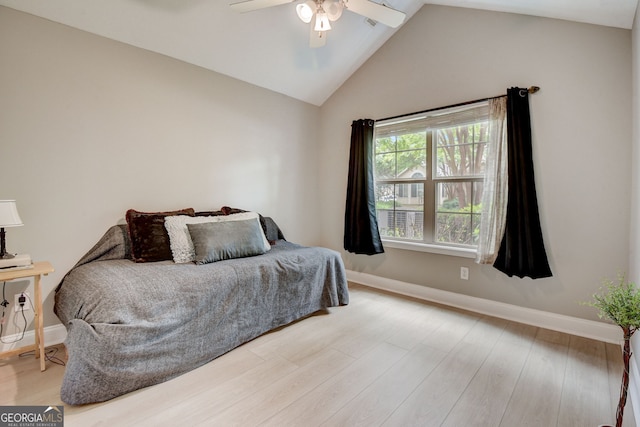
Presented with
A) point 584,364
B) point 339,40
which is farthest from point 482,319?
point 339,40

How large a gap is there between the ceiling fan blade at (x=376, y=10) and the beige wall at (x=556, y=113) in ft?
3.83

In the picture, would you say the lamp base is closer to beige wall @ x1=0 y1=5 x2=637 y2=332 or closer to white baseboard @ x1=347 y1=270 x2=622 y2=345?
beige wall @ x1=0 y1=5 x2=637 y2=332

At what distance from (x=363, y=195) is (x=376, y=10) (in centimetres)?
192

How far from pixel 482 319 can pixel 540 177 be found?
132cm

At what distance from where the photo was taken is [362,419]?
4.86 ft

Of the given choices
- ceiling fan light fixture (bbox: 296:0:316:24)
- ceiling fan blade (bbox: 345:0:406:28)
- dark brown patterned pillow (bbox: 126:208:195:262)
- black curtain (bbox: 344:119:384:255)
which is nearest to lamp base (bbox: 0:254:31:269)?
dark brown patterned pillow (bbox: 126:208:195:262)

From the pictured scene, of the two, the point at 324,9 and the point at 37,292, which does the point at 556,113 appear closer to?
the point at 324,9

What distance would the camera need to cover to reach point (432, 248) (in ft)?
10.3

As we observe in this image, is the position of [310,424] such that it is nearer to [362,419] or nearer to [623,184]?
[362,419]

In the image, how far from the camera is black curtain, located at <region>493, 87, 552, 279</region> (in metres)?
2.45

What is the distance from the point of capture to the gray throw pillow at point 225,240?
92.5 inches

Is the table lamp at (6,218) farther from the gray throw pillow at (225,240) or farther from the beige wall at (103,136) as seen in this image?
the gray throw pillow at (225,240)

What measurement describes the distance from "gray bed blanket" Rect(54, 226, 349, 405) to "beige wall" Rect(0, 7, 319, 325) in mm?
337

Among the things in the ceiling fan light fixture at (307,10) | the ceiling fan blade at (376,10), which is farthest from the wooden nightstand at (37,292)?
the ceiling fan blade at (376,10)
